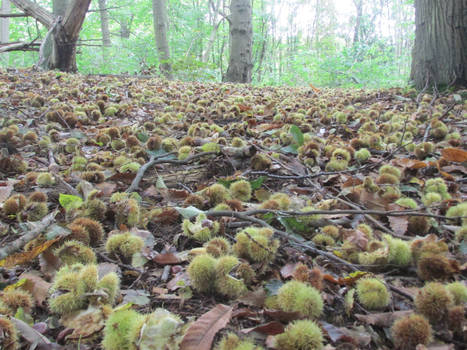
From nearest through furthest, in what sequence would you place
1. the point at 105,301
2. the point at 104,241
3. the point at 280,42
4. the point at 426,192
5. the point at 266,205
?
the point at 105,301
the point at 104,241
the point at 266,205
the point at 426,192
the point at 280,42

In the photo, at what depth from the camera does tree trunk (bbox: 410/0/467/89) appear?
15.4ft

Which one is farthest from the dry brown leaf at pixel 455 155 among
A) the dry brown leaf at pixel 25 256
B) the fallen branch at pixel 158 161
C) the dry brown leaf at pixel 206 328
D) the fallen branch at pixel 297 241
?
the dry brown leaf at pixel 25 256

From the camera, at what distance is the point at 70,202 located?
1.76m

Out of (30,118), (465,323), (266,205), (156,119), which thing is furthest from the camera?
(156,119)

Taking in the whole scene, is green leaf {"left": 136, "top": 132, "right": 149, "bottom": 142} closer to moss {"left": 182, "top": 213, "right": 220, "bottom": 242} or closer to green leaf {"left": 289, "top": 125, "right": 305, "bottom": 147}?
green leaf {"left": 289, "top": 125, "right": 305, "bottom": 147}

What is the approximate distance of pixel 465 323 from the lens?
1031 mm

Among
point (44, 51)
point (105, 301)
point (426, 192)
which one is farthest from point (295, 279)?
point (44, 51)

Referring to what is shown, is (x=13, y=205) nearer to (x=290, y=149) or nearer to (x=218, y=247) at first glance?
(x=218, y=247)

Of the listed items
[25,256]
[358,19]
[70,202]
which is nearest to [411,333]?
[25,256]

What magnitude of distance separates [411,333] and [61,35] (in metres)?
9.58

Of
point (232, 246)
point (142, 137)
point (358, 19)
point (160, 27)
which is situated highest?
point (358, 19)

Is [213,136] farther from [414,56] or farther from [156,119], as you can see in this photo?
[414,56]

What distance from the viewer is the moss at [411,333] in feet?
3.24

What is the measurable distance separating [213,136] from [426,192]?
1.76m
